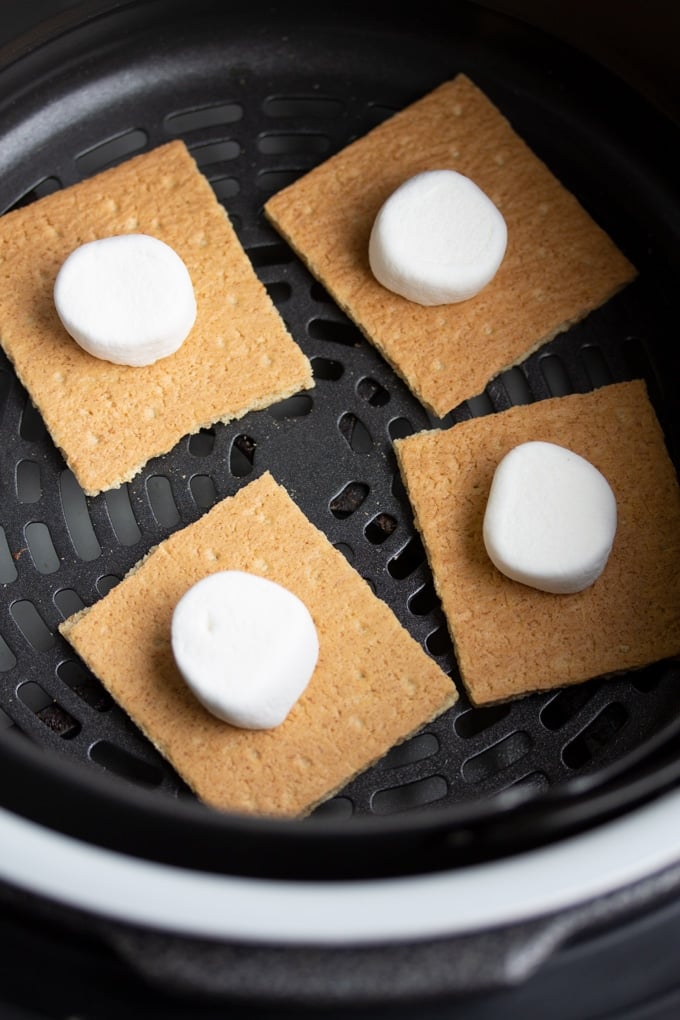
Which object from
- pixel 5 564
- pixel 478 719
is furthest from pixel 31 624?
pixel 478 719

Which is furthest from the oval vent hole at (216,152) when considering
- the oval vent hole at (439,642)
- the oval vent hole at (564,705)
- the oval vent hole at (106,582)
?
the oval vent hole at (564,705)

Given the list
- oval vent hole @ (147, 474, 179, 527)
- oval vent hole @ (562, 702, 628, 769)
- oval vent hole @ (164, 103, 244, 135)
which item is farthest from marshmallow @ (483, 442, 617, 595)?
oval vent hole @ (164, 103, 244, 135)

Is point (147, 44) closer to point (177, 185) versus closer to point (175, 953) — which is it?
point (177, 185)

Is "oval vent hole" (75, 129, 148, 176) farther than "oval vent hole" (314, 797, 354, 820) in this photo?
Yes

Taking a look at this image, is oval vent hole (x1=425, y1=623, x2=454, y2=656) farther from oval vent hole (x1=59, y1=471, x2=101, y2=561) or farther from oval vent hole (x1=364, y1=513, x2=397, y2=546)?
oval vent hole (x1=59, y1=471, x2=101, y2=561)

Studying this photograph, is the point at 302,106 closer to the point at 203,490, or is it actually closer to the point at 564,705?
the point at 203,490

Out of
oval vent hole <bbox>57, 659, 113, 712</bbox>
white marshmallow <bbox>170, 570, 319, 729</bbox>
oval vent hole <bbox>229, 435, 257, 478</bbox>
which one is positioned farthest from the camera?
oval vent hole <bbox>229, 435, 257, 478</bbox>

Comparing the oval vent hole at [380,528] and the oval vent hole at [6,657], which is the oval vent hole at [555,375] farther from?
the oval vent hole at [6,657]
